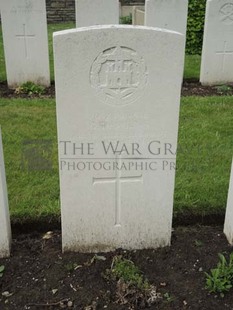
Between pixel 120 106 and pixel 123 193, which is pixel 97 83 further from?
pixel 123 193

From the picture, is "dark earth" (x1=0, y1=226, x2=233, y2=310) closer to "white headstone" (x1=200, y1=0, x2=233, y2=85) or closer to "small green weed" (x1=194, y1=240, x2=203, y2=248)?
"small green weed" (x1=194, y1=240, x2=203, y2=248)

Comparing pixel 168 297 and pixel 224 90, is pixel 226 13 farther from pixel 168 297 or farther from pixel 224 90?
pixel 168 297

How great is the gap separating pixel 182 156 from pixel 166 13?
10.8 feet

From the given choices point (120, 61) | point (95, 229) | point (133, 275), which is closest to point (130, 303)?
point (133, 275)

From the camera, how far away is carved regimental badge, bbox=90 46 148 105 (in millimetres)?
2412

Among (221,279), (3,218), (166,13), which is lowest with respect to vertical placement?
(221,279)

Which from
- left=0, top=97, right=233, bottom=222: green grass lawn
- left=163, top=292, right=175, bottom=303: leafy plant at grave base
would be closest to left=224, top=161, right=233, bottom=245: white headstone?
left=0, top=97, right=233, bottom=222: green grass lawn

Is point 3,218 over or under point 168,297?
over

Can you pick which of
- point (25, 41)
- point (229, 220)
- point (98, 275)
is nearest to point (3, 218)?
point (98, 275)

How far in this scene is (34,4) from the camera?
6410 mm

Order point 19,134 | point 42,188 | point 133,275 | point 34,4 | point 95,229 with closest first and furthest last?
point 133,275, point 95,229, point 42,188, point 19,134, point 34,4

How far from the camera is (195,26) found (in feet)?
32.4

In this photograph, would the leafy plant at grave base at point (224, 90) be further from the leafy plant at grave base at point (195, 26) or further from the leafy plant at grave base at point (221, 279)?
the leafy plant at grave base at point (221, 279)

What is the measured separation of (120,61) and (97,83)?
0.19 meters
